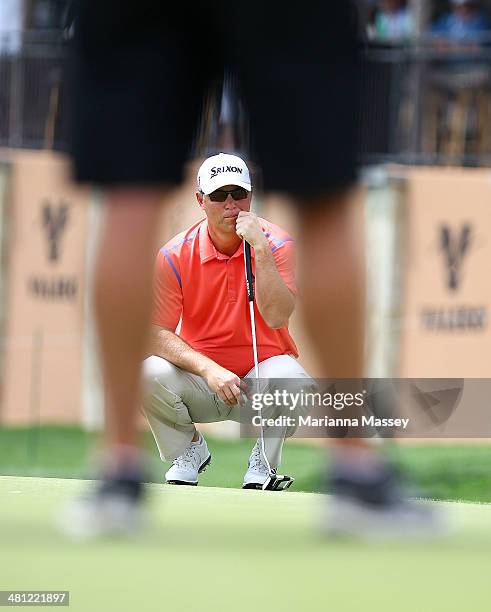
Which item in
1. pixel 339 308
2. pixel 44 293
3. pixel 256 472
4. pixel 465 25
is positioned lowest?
pixel 256 472

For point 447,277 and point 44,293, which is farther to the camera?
point 44,293

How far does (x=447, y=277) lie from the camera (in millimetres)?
10438

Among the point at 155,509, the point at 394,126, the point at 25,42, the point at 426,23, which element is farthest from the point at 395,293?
the point at 155,509

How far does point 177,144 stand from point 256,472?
116cm

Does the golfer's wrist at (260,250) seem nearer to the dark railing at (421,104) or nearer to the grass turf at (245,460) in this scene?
the grass turf at (245,460)

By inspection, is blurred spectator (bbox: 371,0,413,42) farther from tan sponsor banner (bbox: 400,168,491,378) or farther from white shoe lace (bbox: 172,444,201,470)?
white shoe lace (bbox: 172,444,201,470)

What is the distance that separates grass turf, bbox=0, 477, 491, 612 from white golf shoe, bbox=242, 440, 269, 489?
0.77m

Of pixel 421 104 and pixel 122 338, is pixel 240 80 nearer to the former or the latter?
pixel 122 338

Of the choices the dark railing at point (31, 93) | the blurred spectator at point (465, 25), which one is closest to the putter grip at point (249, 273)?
the blurred spectator at point (465, 25)

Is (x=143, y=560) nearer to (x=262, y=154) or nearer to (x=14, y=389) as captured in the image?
(x=262, y=154)

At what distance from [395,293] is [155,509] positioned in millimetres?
8281

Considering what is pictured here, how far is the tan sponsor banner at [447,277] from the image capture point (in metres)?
10.4

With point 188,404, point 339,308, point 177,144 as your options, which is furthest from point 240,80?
point 188,404

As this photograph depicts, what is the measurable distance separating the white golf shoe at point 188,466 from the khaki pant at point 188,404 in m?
0.05
